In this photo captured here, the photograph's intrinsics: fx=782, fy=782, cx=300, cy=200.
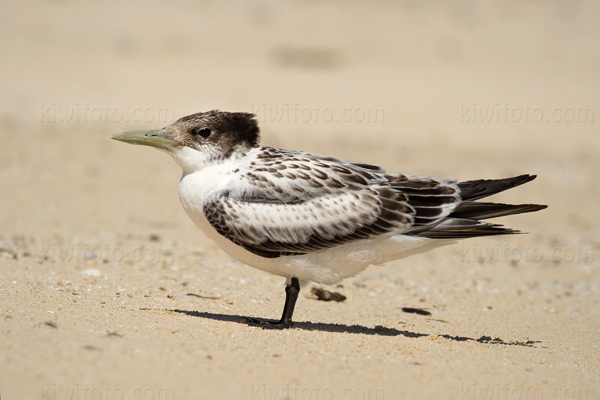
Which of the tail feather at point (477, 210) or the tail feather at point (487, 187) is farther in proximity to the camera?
the tail feather at point (487, 187)

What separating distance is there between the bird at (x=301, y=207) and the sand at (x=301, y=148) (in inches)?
27.3

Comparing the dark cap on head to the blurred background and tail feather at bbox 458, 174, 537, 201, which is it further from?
the blurred background

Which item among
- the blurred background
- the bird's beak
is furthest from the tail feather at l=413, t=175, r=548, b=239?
the blurred background

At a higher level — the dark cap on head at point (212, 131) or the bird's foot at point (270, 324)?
the dark cap on head at point (212, 131)

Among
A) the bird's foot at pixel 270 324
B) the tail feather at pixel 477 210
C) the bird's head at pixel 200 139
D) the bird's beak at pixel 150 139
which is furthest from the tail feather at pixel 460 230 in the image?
the bird's beak at pixel 150 139

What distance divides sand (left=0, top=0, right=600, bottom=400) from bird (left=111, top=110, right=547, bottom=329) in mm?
693

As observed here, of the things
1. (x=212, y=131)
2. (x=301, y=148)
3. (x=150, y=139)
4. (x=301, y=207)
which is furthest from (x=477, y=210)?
(x=301, y=148)

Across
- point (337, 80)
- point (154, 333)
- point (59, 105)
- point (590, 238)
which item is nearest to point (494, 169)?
point (590, 238)

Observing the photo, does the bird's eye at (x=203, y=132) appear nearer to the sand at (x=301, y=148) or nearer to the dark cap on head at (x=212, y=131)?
the dark cap on head at (x=212, y=131)

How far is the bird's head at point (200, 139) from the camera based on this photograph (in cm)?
722

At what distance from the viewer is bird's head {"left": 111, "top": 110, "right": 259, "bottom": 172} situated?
722cm

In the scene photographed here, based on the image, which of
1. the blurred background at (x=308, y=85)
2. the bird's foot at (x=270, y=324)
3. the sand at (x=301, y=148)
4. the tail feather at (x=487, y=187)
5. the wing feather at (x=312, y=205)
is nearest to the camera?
the sand at (x=301, y=148)

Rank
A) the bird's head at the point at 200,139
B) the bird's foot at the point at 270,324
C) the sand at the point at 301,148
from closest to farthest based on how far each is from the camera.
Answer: the sand at the point at 301,148, the bird's foot at the point at 270,324, the bird's head at the point at 200,139

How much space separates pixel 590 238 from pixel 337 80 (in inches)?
519
